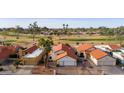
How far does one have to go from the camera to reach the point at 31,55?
4469 mm

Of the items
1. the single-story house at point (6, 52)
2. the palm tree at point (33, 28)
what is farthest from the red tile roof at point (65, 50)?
the single-story house at point (6, 52)

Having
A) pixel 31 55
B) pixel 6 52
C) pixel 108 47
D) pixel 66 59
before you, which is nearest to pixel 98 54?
pixel 108 47

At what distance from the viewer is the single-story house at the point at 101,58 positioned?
14.7 feet

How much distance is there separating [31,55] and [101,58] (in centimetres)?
128

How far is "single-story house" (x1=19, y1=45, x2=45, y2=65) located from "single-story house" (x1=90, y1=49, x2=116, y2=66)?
0.93m

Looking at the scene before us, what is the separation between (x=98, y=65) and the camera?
452 cm

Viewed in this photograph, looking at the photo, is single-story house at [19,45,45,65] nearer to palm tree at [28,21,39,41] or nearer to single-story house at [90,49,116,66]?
palm tree at [28,21,39,41]

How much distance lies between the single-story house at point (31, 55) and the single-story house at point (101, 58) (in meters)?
0.93

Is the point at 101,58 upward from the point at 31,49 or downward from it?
downward

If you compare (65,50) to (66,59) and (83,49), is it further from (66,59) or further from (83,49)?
(83,49)

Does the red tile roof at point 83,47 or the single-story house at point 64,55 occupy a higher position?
the red tile roof at point 83,47

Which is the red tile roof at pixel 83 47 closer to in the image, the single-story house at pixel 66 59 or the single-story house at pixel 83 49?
the single-story house at pixel 83 49
